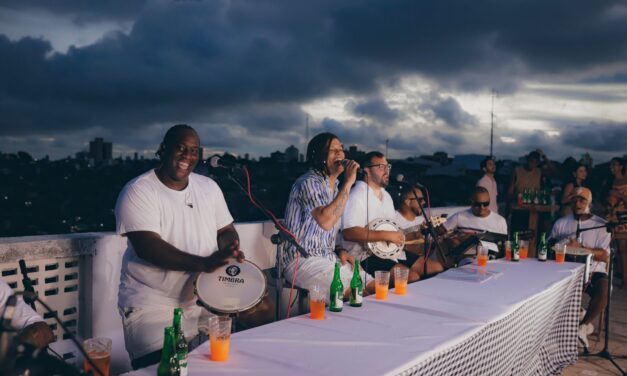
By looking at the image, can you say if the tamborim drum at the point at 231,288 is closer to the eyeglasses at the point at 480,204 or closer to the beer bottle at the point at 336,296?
the beer bottle at the point at 336,296

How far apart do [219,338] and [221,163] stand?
93cm

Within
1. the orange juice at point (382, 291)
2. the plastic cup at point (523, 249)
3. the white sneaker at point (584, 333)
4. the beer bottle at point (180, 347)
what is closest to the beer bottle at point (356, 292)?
the orange juice at point (382, 291)

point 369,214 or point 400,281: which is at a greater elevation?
point 369,214

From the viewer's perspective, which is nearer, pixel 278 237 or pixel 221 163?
pixel 221 163

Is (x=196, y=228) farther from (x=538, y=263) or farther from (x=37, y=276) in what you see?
(x=538, y=263)

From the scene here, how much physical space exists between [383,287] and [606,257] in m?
2.81

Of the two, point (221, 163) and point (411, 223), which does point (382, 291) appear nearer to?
point (221, 163)

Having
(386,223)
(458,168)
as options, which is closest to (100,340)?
(386,223)

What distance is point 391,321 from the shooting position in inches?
89.7

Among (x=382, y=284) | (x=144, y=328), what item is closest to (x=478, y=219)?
(x=382, y=284)

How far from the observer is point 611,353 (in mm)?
4227

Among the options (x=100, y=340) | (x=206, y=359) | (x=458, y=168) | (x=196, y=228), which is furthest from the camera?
(x=458, y=168)

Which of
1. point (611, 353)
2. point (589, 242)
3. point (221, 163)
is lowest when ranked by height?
point (611, 353)

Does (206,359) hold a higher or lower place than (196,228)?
lower
